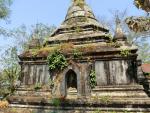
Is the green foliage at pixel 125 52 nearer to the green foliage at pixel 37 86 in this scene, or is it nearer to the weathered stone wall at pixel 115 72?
the weathered stone wall at pixel 115 72

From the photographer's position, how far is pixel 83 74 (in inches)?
423

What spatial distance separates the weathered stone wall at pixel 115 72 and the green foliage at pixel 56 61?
5.25 feet

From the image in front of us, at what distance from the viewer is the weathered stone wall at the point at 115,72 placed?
10.2 metres

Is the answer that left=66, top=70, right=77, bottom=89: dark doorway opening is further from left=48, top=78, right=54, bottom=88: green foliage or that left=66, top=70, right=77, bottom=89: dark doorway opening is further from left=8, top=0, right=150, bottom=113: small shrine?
left=48, top=78, right=54, bottom=88: green foliage

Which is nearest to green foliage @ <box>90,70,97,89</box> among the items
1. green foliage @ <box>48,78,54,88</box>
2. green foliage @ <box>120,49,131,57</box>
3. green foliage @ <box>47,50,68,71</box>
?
green foliage @ <box>47,50,68,71</box>

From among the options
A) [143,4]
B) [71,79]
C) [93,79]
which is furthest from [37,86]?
[143,4]

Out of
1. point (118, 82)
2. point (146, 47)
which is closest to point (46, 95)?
point (118, 82)

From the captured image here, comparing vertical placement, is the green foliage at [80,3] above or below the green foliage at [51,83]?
above

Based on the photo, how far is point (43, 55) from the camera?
11.7m

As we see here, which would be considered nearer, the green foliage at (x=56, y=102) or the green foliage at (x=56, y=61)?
the green foliage at (x=56, y=102)

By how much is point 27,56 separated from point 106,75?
4.26m

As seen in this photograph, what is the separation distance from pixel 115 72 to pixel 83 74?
1.46m

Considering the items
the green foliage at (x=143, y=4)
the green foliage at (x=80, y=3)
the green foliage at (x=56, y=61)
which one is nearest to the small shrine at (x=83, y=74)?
the green foliage at (x=56, y=61)

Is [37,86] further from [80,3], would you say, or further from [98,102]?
[80,3]
